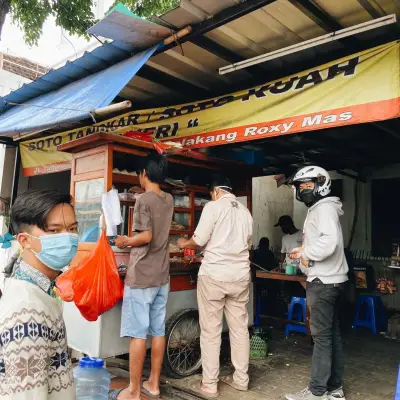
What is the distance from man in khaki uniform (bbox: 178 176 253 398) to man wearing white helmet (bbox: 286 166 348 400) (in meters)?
0.61

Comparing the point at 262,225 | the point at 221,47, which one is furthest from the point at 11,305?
the point at 262,225

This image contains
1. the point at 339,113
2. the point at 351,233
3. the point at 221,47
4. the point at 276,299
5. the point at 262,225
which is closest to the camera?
the point at 339,113

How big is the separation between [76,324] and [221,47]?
3.38 meters

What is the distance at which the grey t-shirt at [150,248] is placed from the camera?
375 cm

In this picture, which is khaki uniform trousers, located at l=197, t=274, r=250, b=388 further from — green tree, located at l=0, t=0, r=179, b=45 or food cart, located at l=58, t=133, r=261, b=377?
green tree, located at l=0, t=0, r=179, b=45

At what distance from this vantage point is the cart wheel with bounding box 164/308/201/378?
432 cm

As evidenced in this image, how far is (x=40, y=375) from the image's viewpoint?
1.34m

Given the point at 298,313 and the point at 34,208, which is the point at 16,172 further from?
the point at 34,208

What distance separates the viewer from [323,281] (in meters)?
3.62

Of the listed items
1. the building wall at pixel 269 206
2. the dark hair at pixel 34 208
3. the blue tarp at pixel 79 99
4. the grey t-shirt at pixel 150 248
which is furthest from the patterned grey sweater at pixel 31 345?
Result: the building wall at pixel 269 206

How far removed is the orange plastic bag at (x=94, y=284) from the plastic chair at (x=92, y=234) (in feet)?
1.80

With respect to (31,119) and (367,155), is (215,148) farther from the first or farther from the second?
(367,155)

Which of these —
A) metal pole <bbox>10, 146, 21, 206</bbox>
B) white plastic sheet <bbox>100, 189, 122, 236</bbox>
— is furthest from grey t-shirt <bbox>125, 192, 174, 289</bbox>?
metal pole <bbox>10, 146, 21, 206</bbox>

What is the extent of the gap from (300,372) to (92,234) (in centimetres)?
299
